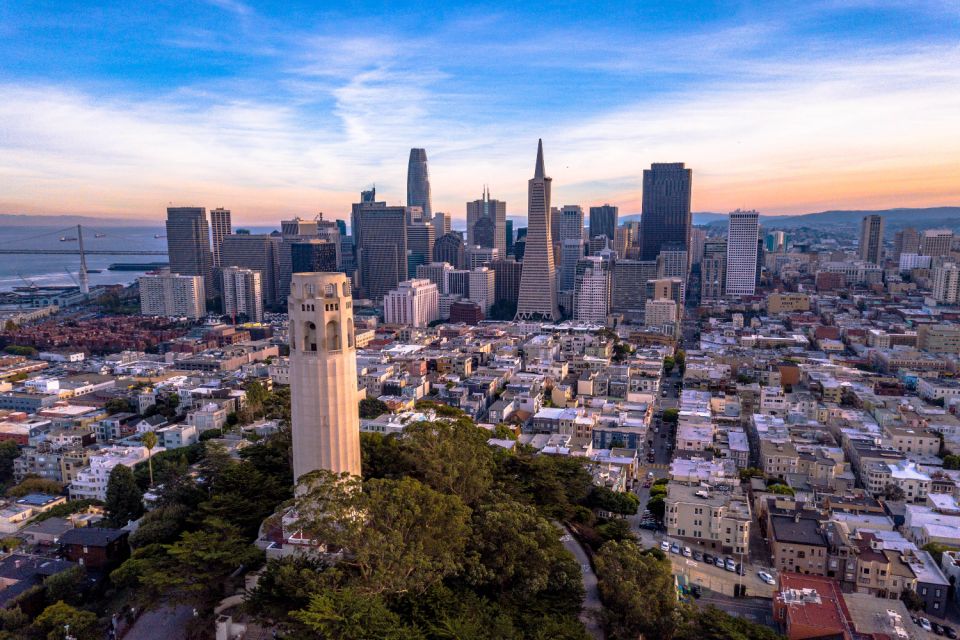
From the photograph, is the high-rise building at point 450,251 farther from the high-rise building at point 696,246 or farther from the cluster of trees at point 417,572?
the cluster of trees at point 417,572

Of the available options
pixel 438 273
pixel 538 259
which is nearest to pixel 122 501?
pixel 538 259

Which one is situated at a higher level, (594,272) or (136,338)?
(594,272)

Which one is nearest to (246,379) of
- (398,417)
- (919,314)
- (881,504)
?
(398,417)

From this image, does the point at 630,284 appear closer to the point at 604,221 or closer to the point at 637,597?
the point at 604,221

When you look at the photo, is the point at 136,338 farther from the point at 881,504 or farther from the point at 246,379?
the point at 881,504

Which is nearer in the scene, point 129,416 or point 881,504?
point 881,504

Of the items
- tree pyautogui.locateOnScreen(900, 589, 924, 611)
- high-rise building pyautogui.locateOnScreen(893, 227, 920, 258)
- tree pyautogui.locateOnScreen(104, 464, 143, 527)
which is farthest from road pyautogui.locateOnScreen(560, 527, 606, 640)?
high-rise building pyautogui.locateOnScreen(893, 227, 920, 258)
